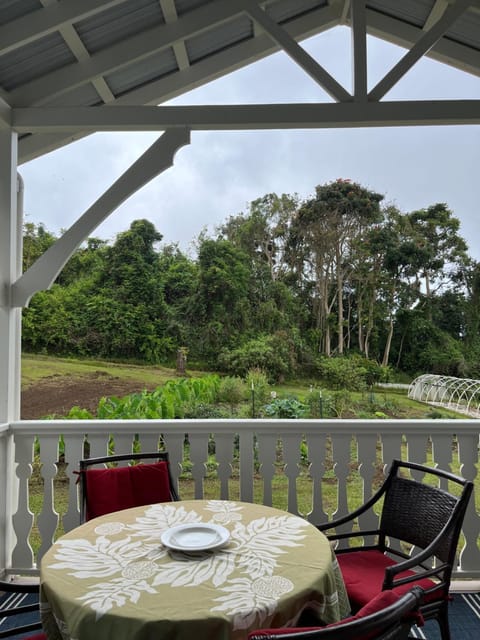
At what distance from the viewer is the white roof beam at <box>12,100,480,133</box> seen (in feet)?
9.75

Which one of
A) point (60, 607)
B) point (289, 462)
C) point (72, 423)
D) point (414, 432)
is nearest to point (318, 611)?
point (60, 607)

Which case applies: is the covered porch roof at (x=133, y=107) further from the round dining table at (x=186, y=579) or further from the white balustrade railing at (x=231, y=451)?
the round dining table at (x=186, y=579)

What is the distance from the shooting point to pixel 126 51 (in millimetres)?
3033

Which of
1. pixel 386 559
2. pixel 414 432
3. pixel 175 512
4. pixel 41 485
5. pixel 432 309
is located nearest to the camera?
pixel 175 512

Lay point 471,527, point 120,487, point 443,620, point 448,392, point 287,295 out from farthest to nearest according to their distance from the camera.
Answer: point 287,295
point 448,392
point 471,527
point 120,487
point 443,620

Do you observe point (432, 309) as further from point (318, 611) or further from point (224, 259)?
point (318, 611)

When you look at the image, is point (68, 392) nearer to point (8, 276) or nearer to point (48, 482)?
point (48, 482)

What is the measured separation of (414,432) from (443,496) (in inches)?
33.4

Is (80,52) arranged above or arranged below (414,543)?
above

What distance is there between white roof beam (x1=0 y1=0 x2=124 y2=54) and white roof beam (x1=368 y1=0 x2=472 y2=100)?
1.61 meters

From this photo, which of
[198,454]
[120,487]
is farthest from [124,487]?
[198,454]

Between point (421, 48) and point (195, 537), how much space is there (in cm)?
297

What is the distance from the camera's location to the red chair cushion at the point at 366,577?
1813 mm

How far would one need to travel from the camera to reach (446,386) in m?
4.82
